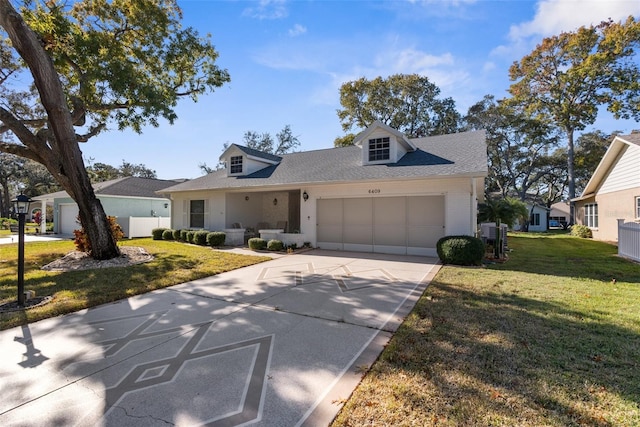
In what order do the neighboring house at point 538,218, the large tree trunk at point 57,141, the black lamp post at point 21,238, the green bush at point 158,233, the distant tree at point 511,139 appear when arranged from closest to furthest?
the black lamp post at point 21,238, the large tree trunk at point 57,141, the green bush at point 158,233, the distant tree at point 511,139, the neighboring house at point 538,218

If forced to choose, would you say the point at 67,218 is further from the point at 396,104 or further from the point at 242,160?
the point at 396,104

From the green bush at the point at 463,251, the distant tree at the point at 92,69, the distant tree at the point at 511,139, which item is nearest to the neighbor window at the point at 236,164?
the distant tree at the point at 92,69

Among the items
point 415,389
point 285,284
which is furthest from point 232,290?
point 415,389

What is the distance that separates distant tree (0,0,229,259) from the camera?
8.88 meters

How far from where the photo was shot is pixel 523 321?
179 inches

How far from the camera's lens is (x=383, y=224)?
11984mm

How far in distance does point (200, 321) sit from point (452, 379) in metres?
3.69

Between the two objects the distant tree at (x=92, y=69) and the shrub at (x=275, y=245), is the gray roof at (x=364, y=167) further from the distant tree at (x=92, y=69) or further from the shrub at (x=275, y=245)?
the distant tree at (x=92, y=69)

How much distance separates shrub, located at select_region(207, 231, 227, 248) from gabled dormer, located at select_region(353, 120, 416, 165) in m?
7.60

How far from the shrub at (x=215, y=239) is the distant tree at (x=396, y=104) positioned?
20457mm

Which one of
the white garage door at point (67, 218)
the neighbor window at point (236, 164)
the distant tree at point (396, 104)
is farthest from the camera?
the distant tree at point (396, 104)

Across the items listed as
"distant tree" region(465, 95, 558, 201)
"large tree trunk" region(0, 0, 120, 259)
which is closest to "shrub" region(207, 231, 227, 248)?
"large tree trunk" region(0, 0, 120, 259)

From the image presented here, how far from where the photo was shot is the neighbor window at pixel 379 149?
43.2ft

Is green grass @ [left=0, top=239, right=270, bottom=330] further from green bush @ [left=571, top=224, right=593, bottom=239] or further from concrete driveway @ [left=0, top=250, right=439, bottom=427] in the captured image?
green bush @ [left=571, top=224, right=593, bottom=239]
